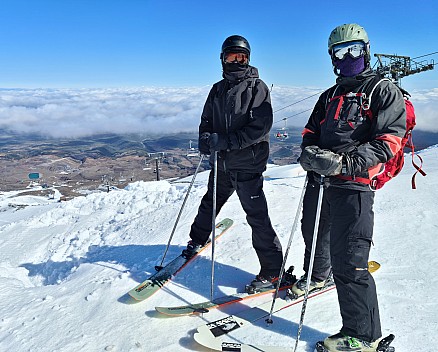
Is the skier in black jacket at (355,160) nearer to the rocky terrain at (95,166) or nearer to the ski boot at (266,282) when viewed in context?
the ski boot at (266,282)

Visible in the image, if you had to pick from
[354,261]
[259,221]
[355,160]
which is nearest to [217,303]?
[259,221]

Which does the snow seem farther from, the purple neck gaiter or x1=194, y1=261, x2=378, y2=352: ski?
the purple neck gaiter

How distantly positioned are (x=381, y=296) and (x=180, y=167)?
122 meters

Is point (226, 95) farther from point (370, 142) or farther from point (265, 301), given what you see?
point (265, 301)

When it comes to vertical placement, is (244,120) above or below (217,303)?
above

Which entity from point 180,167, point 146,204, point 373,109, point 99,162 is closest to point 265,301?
point 373,109

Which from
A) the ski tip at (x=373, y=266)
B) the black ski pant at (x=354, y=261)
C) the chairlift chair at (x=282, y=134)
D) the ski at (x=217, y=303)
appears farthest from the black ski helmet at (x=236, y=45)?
the chairlift chair at (x=282, y=134)

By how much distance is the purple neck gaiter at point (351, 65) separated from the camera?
9.50 feet

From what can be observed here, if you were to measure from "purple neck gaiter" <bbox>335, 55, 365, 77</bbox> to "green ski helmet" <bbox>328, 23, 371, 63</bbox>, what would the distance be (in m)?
0.08

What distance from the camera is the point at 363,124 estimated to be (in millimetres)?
2814

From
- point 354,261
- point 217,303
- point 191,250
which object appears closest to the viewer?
point 354,261

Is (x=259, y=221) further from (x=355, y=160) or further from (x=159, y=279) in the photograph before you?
(x=355, y=160)

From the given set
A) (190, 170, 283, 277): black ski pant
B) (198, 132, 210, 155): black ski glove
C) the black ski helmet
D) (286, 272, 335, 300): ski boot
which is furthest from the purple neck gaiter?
(286, 272, 335, 300): ski boot

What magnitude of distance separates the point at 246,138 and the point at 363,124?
53.7 inches
